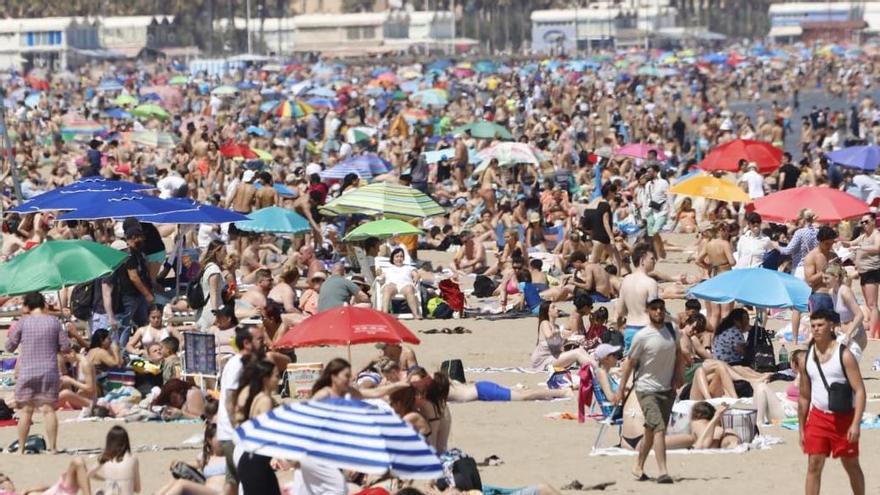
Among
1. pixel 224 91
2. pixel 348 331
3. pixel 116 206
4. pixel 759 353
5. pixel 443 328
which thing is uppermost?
pixel 116 206

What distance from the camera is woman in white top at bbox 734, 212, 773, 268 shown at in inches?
579

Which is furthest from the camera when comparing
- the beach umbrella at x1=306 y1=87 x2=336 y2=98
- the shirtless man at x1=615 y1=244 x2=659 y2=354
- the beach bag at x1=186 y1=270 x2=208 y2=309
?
the beach umbrella at x1=306 y1=87 x2=336 y2=98

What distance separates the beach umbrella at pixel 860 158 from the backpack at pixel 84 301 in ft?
35.8

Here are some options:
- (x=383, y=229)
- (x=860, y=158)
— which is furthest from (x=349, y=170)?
(x=383, y=229)

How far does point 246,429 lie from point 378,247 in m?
9.49

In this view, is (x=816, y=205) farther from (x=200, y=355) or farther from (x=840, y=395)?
(x=840, y=395)

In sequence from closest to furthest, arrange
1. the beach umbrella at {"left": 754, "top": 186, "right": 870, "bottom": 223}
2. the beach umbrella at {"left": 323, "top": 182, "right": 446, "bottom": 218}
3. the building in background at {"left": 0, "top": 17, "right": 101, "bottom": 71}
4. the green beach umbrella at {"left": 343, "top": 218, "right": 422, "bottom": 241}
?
the beach umbrella at {"left": 754, "top": 186, "right": 870, "bottom": 223}, the green beach umbrella at {"left": 343, "top": 218, "right": 422, "bottom": 241}, the beach umbrella at {"left": 323, "top": 182, "right": 446, "bottom": 218}, the building in background at {"left": 0, "top": 17, "right": 101, "bottom": 71}

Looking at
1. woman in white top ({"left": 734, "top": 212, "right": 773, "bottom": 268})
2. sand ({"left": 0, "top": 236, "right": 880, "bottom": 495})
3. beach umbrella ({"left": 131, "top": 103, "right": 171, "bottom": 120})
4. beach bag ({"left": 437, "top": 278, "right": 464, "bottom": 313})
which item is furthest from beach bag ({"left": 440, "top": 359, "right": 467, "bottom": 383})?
beach umbrella ({"left": 131, "top": 103, "right": 171, "bottom": 120})

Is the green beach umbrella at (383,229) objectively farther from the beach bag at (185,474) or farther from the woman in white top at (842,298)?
the beach bag at (185,474)

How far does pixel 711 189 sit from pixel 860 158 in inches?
138

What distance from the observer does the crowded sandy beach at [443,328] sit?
802 centimetres

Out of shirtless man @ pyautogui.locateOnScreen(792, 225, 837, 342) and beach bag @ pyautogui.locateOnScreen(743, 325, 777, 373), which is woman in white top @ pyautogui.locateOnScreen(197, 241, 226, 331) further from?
shirtless man @ pyautogui.locateOnScreen(792, 225, 837, 342)

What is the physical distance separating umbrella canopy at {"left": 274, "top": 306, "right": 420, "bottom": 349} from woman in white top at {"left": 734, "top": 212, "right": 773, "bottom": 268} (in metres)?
4.91

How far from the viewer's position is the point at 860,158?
21.7m
